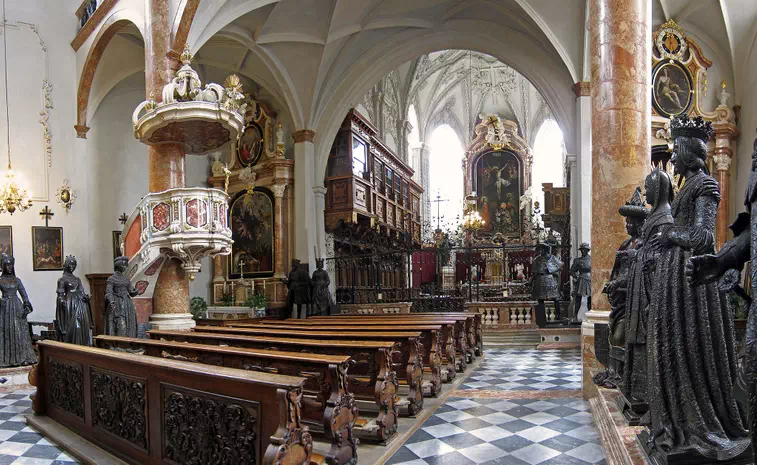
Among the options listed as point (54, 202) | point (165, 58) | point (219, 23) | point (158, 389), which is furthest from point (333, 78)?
point (158, 389)

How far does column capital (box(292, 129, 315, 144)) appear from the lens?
15.6 metres

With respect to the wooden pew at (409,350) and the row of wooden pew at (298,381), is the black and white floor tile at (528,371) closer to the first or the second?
the row of wooden pew at (298,381)

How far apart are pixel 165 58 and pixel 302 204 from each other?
20.4 feet

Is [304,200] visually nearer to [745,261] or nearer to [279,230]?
[279,230]

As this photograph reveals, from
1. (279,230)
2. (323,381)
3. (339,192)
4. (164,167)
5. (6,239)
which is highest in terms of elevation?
(339,192)

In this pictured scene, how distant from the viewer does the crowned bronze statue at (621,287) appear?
13.8 ft

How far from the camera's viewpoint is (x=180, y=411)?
3490 millimetres

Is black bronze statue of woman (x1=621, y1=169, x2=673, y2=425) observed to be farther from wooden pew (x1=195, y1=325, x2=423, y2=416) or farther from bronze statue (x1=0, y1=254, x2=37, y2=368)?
bronze statue (x1=0, y1=254, x2=37, y2=368)

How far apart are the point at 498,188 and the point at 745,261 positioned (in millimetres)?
24348

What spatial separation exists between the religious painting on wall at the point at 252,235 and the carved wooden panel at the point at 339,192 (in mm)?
1930

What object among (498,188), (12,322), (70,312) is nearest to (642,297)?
(70,312)

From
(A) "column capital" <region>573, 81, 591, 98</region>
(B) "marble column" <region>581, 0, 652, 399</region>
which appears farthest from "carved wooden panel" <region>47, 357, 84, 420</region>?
(A) "column capital" <region>573, 81, 591, 98</region>

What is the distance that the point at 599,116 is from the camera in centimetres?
564

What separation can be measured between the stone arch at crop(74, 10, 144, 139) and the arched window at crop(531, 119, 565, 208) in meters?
20.3
